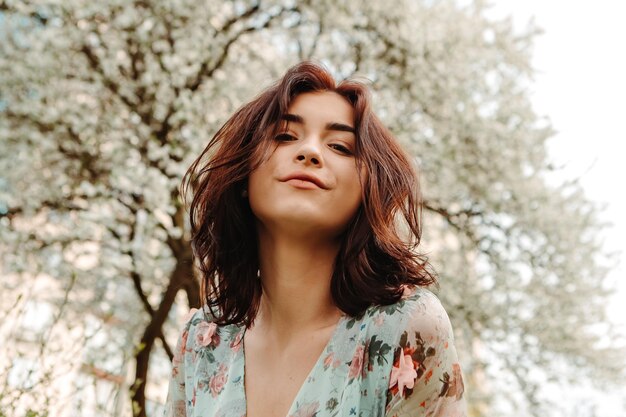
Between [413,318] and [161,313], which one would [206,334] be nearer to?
[413,318]

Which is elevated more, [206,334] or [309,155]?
[309,155]

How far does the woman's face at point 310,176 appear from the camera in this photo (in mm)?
1811

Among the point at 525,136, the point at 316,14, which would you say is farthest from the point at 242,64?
the point at 525,136

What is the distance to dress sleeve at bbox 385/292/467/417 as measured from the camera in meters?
1.58

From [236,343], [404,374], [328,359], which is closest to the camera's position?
[404,374]

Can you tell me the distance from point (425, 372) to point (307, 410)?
0.30 m

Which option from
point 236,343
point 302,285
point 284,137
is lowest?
point 236,343

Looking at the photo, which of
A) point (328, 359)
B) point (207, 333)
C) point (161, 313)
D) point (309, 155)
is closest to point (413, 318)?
point (328, 359)

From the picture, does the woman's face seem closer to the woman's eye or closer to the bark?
the woman's eye

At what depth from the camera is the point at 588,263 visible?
338 inches

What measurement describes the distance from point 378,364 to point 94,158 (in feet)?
22.7

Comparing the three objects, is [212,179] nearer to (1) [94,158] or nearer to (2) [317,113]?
(2) [317,113]

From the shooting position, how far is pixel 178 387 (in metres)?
2.11

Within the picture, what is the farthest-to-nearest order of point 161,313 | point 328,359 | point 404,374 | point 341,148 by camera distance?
point 161,313
point 341,148
point 328,359
point 404,374
